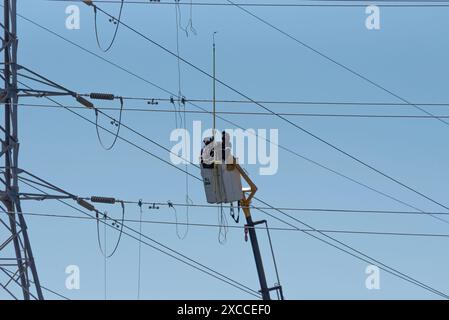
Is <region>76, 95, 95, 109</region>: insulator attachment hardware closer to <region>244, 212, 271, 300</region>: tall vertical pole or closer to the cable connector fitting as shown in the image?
the cable connector fitting

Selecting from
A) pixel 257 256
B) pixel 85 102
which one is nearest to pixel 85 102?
pixel 85 102

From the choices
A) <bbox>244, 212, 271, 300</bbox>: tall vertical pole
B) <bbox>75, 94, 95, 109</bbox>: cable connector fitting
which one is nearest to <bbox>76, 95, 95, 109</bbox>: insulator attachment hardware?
<bbox>75, 94, 95, 109</bbox>: cable connector fitting

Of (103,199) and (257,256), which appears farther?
(257,256)

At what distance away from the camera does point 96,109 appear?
3181 centimetres

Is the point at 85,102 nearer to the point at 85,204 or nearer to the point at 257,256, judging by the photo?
the point at 85,204

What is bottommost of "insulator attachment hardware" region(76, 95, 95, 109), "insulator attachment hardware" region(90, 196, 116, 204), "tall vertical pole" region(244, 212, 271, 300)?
"tall vertical pole" region(244, 212, 271, 300)

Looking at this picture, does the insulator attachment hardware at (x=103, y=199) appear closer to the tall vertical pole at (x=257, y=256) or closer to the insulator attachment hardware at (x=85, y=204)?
the insulator attachment hardware at (x=85, y=204)

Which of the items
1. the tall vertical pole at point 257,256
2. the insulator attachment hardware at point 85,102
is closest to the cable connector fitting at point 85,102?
the insulator attachment hardware at point 85,102

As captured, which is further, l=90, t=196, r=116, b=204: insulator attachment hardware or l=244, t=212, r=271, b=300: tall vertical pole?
l=244, t=212, r=271, b=300: tall vertical pole

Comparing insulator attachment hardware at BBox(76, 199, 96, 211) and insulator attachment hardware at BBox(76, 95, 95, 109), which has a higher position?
insulator attachment hardware at BBox(76, 95, 95, 109)
